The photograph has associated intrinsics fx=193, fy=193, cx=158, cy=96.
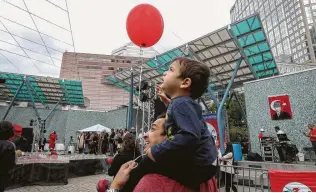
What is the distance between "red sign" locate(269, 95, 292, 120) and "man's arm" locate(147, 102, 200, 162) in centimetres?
1003

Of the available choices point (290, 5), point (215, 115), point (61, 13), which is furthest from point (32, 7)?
point (290, 5)

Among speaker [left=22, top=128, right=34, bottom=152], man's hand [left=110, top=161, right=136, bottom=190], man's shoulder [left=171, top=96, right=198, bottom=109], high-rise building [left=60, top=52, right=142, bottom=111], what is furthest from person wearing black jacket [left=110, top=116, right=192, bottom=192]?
high-rise building [left=60, top=52, right=142, bottom=111]

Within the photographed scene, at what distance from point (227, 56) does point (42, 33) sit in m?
12.0

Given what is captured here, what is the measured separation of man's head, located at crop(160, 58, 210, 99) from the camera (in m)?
1.04

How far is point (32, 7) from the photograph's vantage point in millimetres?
9289

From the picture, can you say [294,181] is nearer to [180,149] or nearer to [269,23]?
[180,149]

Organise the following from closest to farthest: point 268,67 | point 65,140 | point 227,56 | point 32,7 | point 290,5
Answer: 1. point 32,7
2. point 227,56
3. point 268,67
4. point 65,140
5. point 290,5

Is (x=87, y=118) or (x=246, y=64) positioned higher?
(x=246, y=64)

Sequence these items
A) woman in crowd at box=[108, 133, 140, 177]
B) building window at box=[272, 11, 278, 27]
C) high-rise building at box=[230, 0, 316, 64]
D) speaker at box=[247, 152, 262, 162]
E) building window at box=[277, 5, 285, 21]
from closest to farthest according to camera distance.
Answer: woman in crowd at box=[108, 133, 140, 177] < speaker at box=[247, 152, 262, 162] < high-rise building at box=[230, 0, 316, 64] < building window at box=[277, 5, 285, 21] < building window at box=[272, 11, 278, 27]

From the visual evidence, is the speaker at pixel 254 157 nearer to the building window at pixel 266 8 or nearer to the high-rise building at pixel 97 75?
the high-rise building at pixel 97 75

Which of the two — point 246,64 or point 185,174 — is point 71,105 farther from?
point 185,174

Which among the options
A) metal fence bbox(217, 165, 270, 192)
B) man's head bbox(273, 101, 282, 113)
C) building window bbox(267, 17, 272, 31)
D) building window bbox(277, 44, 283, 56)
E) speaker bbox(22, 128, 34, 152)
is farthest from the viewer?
building window bbox(267, 17, 272, 31)

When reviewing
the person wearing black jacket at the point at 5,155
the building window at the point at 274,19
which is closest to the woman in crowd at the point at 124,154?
the person wearing black jacket at the point at 5,155

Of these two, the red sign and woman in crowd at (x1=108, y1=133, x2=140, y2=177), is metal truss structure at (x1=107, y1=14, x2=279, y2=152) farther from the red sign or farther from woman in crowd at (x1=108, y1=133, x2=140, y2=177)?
woman in crowd at (x1=108, y1=133, x2=140, y2=177)
